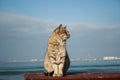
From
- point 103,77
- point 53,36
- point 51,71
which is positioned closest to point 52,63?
point 51,71

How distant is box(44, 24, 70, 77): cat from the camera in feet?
30.8

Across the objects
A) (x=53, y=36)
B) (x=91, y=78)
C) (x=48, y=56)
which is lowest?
(x=91, y=78)

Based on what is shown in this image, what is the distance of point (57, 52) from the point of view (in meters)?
9.38

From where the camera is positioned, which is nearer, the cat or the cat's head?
the cat

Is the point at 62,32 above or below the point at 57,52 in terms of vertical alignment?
above

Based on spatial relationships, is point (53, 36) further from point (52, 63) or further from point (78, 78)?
point (78, 78)

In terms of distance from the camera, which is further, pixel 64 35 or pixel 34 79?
pixel 64 35

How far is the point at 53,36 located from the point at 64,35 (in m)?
0.36

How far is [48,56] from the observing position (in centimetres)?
959

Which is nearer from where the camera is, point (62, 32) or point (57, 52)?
point (57, 52)

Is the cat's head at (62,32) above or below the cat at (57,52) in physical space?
above

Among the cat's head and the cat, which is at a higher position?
the cat's head

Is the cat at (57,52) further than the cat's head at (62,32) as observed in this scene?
No

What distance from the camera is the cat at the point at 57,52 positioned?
9383 millimetres
